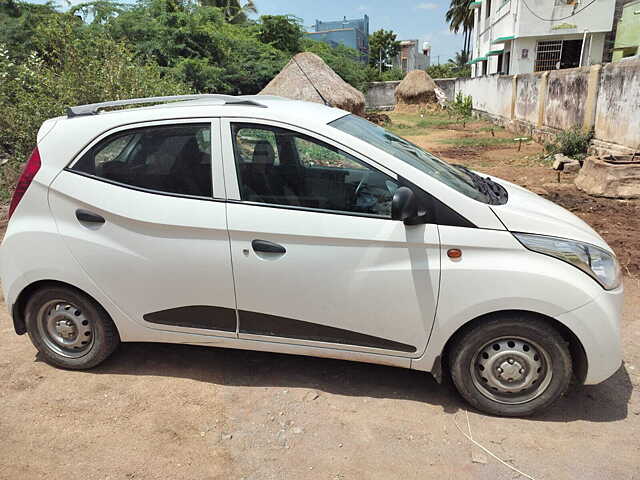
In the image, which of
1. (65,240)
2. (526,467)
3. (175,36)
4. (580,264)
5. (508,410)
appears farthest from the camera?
(175,36)

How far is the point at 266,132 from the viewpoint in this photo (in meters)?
2.98

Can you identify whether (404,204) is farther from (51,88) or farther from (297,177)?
(51,88)

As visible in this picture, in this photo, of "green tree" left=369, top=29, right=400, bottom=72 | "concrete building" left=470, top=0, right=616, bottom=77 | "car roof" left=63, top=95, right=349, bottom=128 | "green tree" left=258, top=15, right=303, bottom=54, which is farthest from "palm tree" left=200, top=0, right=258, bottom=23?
"green tree" left=369, top=29, right=400, bottom=72

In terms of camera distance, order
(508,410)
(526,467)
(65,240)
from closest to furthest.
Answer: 1. (526,467)
2. (508,410)
3. (65,240)

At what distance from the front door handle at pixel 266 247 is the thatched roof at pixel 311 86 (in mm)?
11382

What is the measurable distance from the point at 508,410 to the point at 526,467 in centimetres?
40

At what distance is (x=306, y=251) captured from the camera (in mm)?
2838

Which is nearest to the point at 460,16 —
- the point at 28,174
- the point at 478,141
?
the point at 478,141

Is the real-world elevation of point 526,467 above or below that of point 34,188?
below

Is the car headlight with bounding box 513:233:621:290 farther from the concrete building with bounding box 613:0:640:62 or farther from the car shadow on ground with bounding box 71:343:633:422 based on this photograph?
the concrete building with bounding box 613:0:640:62

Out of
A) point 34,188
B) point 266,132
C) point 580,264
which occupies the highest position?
point 266,132

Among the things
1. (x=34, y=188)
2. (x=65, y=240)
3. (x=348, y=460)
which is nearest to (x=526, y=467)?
(x=348, y=460)

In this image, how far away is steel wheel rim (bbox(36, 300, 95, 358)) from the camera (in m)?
3.36

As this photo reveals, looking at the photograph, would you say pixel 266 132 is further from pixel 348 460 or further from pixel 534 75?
pixel 534 75
